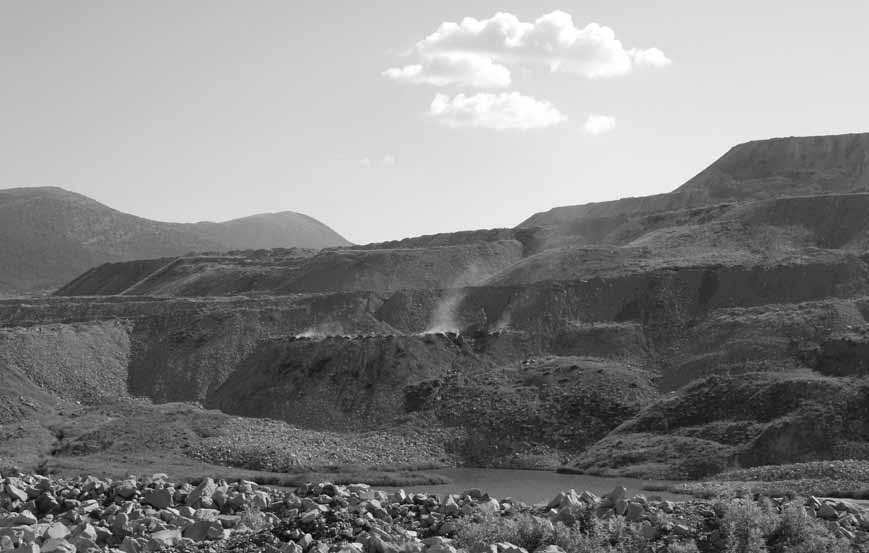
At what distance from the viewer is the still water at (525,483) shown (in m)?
37.0

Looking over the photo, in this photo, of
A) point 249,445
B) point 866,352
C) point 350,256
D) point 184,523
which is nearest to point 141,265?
point 350,256

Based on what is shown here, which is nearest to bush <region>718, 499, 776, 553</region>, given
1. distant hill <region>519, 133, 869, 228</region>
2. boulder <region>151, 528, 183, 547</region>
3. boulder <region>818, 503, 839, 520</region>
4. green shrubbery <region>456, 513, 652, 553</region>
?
boulder <region>818, 503, 839, 520</region>

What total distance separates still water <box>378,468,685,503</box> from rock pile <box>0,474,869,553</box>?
870 centimetres

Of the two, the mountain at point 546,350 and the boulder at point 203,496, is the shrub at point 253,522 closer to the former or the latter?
the boulder at point 203,496

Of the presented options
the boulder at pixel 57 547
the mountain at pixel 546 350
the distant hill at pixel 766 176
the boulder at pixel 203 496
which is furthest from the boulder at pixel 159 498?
the distant hill at pixel 766 176

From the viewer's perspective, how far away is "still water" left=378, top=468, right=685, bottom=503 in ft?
121

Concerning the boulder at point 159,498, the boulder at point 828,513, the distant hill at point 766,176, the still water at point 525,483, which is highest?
the distant hill at point 766,176

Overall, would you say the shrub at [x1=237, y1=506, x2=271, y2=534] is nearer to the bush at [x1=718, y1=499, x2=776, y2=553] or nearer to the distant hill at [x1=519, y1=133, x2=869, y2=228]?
the bush at [x1=718, y1=499, x2=776, y2=553]

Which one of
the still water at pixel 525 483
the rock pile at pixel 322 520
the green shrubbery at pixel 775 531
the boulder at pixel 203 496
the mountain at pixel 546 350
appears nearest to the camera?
the green shrubbery at pixel 775 531

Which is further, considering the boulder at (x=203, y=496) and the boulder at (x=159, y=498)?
the boulder at (x=159, y=498)

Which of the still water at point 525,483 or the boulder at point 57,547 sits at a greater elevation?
the boulder at point 57,547

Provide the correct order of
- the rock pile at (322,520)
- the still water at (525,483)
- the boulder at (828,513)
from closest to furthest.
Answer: the rock pile at (322,520) → the boulder at (828,513) → the still water at (525,483)

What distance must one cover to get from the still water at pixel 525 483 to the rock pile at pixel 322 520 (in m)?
8.70

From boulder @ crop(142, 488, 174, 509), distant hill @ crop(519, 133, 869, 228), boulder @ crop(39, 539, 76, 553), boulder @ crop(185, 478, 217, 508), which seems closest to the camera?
boulder @ crop(39, 539, 76, 553)
